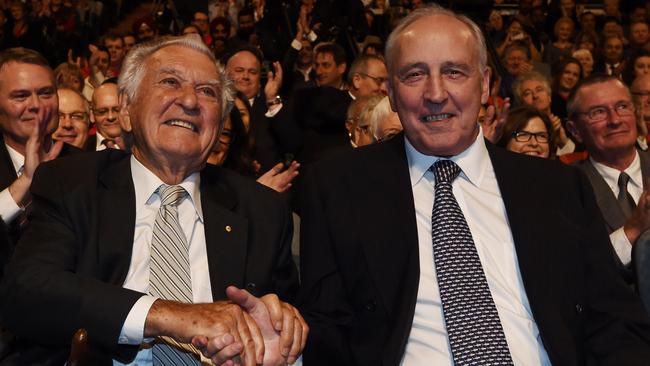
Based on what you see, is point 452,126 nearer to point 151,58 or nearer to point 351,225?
point 351,225

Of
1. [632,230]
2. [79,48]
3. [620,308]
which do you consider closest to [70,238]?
[620,308]

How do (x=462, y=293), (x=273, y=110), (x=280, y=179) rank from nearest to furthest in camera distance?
(x=462, y=293) → (x=280, y=179) → (x=273, y=110)

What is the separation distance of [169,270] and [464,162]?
0.92 m

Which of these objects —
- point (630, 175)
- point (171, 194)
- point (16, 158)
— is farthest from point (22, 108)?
point (630, 175)

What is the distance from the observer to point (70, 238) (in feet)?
8.64

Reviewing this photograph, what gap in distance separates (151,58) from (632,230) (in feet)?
6.09

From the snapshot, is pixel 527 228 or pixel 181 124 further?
pixel 181 124

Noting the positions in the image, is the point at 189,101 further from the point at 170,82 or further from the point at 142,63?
the point at 142,63

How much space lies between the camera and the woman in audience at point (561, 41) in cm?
1152

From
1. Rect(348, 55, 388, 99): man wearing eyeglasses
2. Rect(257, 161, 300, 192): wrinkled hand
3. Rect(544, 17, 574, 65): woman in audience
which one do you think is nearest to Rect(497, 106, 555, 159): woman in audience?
Rect(257, 161, 300, 192): wrinkled hand

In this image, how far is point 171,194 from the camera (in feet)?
9.21

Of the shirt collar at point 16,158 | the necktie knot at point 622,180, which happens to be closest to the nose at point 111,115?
the shirt collar at point 16,158

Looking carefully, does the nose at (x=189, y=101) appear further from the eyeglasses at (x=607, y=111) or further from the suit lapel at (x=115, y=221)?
the eyeglasses at (x=607, y=111)

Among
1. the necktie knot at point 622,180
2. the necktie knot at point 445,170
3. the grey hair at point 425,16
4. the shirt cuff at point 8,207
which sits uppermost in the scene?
the grey hair at point 425,16
